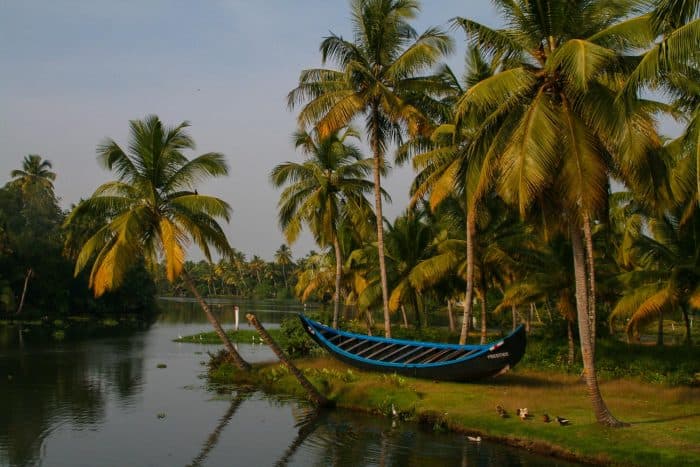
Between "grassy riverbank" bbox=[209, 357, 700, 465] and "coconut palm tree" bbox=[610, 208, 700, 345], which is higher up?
"coconut palm tree" bbox=[610, 208, 700, 345]

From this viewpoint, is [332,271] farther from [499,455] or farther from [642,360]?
[499,455]

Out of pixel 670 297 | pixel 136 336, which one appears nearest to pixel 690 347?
pixel 670 297

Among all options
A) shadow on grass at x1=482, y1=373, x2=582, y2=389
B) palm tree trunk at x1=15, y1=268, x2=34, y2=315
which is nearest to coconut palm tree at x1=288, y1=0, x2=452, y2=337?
shadow on grass at x1=482, y1=373, x2=582, y2=389

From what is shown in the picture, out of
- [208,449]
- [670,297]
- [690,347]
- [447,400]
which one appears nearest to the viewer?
[208,449]

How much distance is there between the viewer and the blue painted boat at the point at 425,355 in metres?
18.8

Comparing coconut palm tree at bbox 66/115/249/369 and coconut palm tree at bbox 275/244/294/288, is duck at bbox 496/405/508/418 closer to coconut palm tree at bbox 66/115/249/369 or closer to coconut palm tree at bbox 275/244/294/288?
coconut palm tree at bbox 66/115/249/369

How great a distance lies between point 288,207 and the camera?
2884 centimetres

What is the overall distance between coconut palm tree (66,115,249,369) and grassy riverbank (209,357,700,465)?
16.3 feet

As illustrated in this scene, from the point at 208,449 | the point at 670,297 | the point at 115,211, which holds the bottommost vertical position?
the point at 208,449

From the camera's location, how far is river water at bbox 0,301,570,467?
14641 mm

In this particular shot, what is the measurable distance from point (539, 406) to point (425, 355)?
501 centimetres

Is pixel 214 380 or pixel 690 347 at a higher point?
pixel 690 347

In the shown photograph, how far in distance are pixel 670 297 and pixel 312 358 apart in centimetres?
1366

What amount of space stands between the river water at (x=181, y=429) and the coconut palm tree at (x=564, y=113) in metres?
4.89
